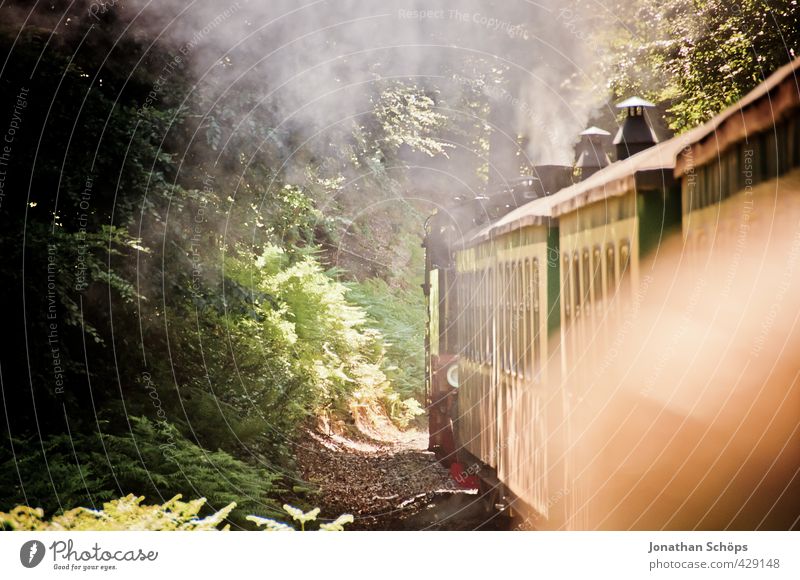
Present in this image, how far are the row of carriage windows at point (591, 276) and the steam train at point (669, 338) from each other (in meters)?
0.02

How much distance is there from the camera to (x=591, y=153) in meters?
8.60

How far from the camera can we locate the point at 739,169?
3.09 m

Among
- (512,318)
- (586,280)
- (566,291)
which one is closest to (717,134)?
(586,280)

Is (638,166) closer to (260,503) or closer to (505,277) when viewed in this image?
(505,277)

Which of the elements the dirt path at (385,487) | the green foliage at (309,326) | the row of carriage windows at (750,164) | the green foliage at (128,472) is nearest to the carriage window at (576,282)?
the row of carriage windows at (750,164)

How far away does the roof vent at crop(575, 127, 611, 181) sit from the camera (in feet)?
27.9

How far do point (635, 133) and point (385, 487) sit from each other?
A: 4481 millimetres

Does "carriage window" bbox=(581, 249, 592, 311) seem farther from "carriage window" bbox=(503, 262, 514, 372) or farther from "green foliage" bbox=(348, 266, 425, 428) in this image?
"green foliage" bbox=(348, 266, 425, 428)

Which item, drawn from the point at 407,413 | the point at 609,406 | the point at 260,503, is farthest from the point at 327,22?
the point at 407,413

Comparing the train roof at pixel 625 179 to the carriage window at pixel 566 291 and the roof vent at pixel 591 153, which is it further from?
the roof vent at pixel 591 153

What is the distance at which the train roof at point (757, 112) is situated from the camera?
2717mm

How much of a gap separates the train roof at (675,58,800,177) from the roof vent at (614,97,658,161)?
382cm

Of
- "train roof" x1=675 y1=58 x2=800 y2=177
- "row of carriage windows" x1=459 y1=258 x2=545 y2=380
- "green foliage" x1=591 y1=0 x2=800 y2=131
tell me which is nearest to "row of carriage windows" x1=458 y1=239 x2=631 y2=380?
"row of carriage windows" x1=459 y1=258 x2=545 y2=380
